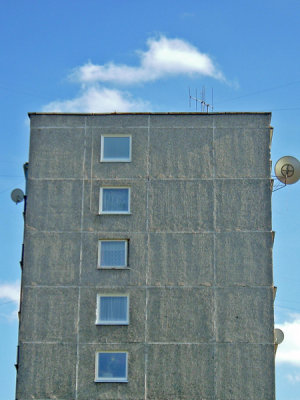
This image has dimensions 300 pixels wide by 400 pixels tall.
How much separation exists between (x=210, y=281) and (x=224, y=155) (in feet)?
19.3

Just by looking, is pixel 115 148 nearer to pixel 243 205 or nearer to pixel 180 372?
pixel 243 205

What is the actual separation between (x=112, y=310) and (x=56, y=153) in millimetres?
7754

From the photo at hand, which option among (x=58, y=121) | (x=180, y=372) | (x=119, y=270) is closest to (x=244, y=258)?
(x=119, y=270)

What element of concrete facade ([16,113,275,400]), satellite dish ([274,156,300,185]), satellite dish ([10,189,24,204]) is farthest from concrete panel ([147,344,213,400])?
satellite dish ([10,189,24,204])

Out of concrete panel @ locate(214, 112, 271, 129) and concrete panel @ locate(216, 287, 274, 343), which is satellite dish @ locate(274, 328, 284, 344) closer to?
concrete panel @ locate(216, 287, 274, 343)

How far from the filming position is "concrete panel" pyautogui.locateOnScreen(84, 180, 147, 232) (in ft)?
143

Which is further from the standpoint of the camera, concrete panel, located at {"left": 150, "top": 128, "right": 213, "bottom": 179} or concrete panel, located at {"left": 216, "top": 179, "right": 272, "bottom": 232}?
concrete panel, located at {"left": 150, "top": 128, "right": 213, "bottom": 179}

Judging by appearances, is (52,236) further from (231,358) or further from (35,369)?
(231,358)

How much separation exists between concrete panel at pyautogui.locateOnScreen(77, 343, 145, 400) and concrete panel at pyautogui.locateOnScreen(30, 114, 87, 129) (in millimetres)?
10283

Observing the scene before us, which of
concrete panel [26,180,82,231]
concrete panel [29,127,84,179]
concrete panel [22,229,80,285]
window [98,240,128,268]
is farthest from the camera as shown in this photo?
concrete panel [29,127,84,179]

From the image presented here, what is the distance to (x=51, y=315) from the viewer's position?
4275 centimetres

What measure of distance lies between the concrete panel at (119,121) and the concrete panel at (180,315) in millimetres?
7838

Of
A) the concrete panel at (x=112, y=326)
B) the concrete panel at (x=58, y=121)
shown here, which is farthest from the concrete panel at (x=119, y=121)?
the concrete panel at (x=112, y=326)

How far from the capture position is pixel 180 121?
44844 millimetres
